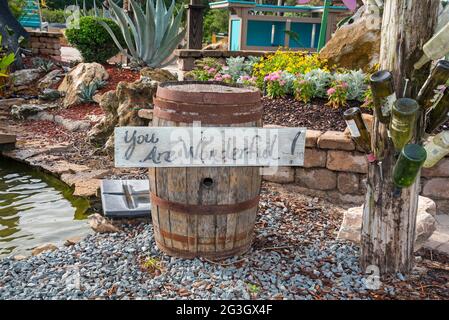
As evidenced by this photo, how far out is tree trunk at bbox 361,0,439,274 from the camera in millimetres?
2178

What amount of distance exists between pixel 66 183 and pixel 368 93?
2.91 meters

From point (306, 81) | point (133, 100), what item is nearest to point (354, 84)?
point (306, 81)

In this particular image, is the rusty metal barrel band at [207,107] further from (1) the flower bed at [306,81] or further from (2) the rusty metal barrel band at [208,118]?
(1) the flower bed at [306,81]

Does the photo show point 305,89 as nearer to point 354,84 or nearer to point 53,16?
point 354,84

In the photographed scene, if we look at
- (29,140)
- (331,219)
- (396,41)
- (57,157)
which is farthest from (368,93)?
(29,140)

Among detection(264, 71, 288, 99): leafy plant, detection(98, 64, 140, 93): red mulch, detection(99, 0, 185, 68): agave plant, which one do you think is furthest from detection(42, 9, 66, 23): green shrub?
detection(264, 71, 288, 99): leafy plant

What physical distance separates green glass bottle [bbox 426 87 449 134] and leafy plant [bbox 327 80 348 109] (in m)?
1.90

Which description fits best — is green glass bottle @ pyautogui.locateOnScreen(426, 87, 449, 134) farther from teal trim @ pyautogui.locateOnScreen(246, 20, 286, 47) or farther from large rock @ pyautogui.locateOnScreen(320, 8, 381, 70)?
teal trim @ pyautogui.locateOnScreen(246, 20, 286, 47)

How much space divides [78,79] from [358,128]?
253 inches

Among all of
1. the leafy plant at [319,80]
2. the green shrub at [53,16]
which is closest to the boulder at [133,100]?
the leafy plant at [319,80]

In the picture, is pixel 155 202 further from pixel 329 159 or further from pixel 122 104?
pixel 122 104

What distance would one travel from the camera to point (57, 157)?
5.19 m

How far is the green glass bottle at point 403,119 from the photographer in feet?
6.63

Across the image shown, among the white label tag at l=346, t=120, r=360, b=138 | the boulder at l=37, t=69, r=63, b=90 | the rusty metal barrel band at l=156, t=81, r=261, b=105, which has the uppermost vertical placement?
the rusty metal barrel band at l=156, t=81, r=261, b=105
